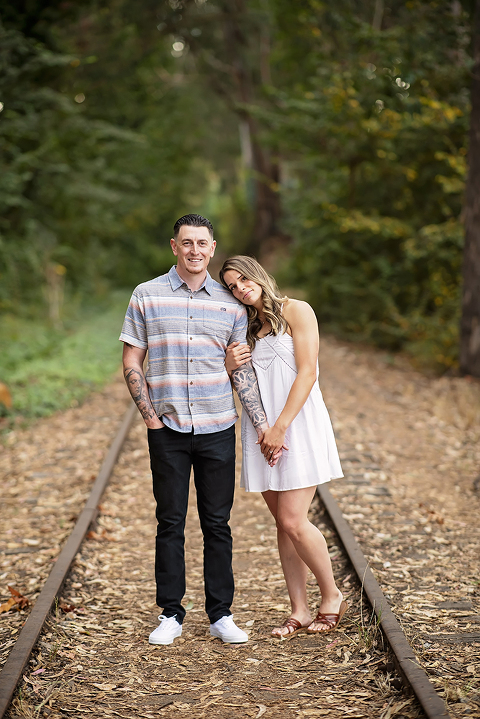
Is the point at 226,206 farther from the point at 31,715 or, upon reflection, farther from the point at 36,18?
the point at 31,715

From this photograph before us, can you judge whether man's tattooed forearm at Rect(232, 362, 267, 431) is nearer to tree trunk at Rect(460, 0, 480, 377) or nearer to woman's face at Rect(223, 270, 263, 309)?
woman's face at Rect(223, 270, 263, 309)

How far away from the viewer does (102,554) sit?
5.52 meters

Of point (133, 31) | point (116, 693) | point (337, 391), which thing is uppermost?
point (133, 31)

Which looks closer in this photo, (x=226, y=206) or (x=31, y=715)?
(x=31, y=715)

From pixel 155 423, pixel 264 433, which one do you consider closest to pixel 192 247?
pixel 155 423

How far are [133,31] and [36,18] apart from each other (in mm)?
6480

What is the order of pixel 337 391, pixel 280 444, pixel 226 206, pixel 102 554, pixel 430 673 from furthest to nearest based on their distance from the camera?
pixel 226 206 < pixel 337 391 < pixel 102 554 < pixel 280 444 < pixel 430 673

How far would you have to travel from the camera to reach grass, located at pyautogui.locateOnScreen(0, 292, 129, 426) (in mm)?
10234

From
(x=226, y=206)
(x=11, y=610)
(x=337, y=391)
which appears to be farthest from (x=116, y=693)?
(x=226, y=206)

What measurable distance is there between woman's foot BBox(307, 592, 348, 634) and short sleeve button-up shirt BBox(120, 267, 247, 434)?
1.29 metres

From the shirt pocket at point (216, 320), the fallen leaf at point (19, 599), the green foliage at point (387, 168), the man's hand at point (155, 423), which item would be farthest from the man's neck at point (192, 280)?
the green foliage at point (387, 168)

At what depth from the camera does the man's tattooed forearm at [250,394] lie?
3.86m

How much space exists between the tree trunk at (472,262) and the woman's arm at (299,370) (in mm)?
8192

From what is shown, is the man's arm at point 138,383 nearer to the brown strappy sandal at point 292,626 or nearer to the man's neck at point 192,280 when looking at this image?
the man's neck at point 192,280
